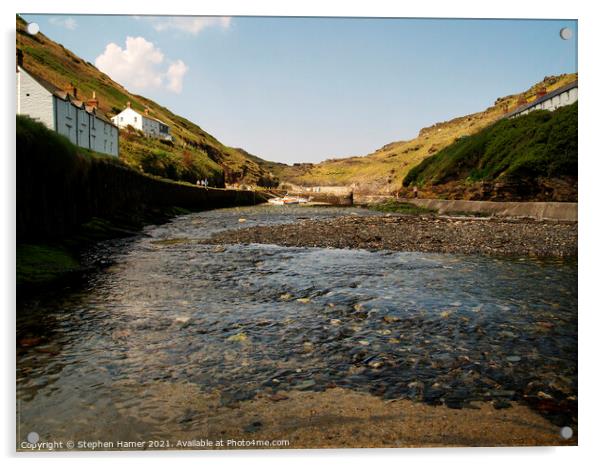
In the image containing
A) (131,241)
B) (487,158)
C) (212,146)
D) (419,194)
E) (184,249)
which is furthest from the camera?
(212,146)

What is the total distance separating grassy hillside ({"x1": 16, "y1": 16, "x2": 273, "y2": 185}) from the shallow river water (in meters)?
4.25

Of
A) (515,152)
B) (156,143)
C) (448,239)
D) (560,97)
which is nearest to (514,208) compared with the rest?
(515,152)

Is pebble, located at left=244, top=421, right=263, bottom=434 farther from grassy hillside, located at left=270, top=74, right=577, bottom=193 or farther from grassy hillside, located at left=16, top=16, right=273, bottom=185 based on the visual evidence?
grassy hillside, located at left=270, top=74, right=577, bottom=193

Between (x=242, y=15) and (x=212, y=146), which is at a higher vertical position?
(x=212, y=146)

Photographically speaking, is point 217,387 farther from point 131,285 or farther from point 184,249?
point 184,249

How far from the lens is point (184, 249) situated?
1533 cm

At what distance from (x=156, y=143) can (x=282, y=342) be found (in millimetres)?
78940

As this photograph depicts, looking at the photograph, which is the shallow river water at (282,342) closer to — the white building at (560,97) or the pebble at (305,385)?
the pebble at (305,385)

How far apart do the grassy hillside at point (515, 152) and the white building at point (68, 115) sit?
18.4 m

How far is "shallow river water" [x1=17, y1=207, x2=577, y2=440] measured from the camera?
423cm

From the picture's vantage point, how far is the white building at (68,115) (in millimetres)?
10938

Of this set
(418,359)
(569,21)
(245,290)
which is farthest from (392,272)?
(569,21)

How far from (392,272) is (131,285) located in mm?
6434

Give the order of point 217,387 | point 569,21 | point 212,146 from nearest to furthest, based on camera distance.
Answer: point 217,387, point 569,21, point 212,146
